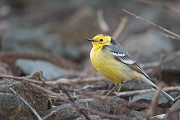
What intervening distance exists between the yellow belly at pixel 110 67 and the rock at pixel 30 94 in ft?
3.75

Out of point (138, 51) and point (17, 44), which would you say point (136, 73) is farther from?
point (17, 44)

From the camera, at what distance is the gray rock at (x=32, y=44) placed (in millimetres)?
14141

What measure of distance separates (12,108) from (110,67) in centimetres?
185

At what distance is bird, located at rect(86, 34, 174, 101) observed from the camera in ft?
24.1

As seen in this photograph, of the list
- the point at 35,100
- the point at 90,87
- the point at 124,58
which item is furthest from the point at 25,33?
the point at 35,100

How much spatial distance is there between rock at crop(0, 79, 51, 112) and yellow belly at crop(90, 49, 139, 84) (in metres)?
1.14

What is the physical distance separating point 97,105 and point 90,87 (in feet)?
7.42

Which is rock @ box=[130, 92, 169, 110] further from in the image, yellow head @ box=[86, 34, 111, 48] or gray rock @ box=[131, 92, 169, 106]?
yellow head @ box=[86, 34, 111, 48]

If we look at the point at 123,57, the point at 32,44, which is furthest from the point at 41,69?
the point at 32,44

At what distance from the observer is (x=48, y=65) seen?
10828 mm

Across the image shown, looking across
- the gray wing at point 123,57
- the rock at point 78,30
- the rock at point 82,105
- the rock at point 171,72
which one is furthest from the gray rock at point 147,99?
the rock at point 78,30

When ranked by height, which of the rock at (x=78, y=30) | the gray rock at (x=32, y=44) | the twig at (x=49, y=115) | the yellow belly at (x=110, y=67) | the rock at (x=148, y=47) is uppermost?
the rock at (x=78, y=30)

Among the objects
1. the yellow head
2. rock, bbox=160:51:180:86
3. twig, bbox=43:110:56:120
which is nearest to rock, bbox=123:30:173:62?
rock, bbox=160:51:180:86

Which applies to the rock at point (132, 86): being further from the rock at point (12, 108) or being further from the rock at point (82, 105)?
the rock at point (12, 108)
